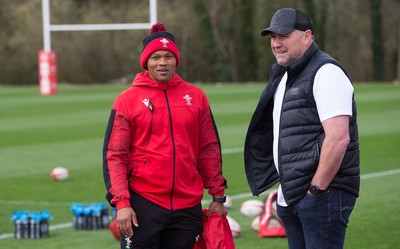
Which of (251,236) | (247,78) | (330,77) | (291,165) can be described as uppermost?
(330,77)

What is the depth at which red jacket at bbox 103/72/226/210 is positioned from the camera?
210 inches

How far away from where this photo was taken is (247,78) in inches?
2557

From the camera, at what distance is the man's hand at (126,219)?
5.28 metres

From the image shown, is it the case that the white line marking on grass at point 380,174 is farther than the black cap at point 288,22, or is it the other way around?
the white line marking on grass at point 380,174

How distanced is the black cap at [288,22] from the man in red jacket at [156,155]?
2.12 feet

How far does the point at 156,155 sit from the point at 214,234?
24.0 inches

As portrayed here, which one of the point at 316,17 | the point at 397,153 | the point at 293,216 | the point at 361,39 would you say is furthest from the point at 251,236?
the point at 361,39

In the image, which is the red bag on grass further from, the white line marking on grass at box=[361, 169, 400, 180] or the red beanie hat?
the white line marking on grass at box=[361, 169, 400, 180]

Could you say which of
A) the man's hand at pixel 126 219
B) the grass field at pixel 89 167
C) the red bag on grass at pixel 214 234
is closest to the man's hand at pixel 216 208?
the red bag on grass at pixel 214 234

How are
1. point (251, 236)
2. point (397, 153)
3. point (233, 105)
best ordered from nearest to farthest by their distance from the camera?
point (251, 236) → point (397, 153) → point (233, 105)

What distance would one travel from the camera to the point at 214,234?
5.57m

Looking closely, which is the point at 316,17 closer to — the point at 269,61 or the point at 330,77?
the point at 269,61

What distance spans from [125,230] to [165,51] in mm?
1052

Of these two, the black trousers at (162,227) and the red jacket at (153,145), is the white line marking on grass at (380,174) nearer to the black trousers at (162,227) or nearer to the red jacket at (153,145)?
the black trousers at (162,227)
